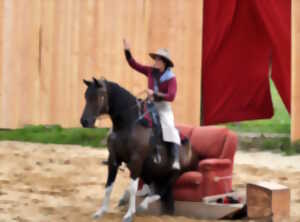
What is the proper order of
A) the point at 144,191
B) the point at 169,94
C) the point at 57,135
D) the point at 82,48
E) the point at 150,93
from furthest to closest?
the point at 57,135 → the point at 82,48 → the point at 144,191 → the point at 169,94 → the point at 150,93

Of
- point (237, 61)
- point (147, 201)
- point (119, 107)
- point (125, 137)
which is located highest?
point (237, 61)

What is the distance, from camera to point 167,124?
5.55 metres

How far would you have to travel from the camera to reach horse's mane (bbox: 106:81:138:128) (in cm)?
538

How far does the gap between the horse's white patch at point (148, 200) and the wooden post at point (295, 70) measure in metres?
4.00

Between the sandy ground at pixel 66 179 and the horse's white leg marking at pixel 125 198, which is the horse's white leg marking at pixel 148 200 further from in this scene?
the horse's white leg marking at pixel 125 198

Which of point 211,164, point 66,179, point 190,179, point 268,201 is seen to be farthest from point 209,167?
point 66,179

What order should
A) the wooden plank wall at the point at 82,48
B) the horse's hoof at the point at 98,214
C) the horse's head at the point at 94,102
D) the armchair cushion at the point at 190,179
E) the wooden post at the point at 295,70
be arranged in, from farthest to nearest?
the wooden plank wall at the point at 82,48, the wooden post at the point at 295,70, the armchair cushion at the point at 190,179, the horse's hoof at the point at 98,214, the horse's head at the point at 94,102

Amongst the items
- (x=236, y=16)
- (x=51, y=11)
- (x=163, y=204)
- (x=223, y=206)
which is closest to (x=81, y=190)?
(x=163, y=204)

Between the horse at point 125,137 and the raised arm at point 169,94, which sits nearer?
the horse at point 125,137

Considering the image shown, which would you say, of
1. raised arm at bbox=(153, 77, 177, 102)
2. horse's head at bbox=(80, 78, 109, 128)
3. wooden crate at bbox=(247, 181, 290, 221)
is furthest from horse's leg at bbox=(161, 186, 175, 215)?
horse's head at bbox=(80, 78, 109, 128)

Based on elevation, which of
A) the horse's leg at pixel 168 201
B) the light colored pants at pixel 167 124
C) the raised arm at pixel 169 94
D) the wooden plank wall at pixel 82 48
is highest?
the wooden plank wall at pixel 82 48

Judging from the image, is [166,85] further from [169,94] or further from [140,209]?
[140,209]

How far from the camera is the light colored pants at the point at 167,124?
5.54 meters

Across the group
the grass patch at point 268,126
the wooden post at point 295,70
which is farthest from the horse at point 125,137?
the grass patch at point 268,126
